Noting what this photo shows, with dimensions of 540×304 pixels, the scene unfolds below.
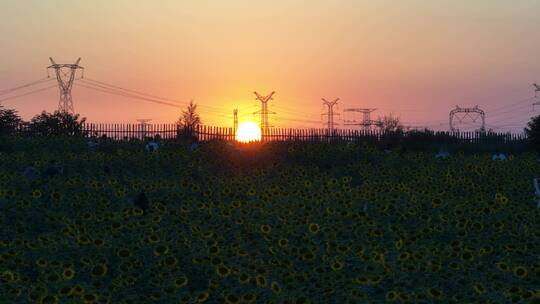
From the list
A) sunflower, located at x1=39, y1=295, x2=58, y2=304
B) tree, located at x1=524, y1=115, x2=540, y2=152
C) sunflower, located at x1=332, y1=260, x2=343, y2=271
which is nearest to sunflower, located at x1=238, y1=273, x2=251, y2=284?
sunflower, located at x1=332, y1=260, x2=343, y2=271

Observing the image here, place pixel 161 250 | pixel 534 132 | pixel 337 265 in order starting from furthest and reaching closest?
1. pixel 534 132
2. pixel 161 250
3. pixel 337 265

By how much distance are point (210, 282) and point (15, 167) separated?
11703 mm

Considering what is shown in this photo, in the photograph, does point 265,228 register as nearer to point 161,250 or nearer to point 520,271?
point 161,250

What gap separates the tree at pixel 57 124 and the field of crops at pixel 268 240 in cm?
2817

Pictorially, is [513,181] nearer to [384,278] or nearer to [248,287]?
[384,278]

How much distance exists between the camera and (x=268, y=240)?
9.10m

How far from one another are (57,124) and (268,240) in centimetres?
3747

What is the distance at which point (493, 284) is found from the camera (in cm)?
723

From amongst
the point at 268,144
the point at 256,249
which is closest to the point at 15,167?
the point at 268,144

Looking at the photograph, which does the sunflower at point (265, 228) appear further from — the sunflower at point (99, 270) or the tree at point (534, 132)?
the tree at point (534, 132)

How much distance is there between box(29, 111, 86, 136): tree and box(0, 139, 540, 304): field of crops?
28.2m

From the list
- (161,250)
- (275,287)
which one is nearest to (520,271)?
(275,287)

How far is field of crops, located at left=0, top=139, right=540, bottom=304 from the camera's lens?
7176mm

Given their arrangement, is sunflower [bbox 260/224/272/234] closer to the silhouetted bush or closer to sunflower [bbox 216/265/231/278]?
sunflower [bbox 216/265/231/278]
